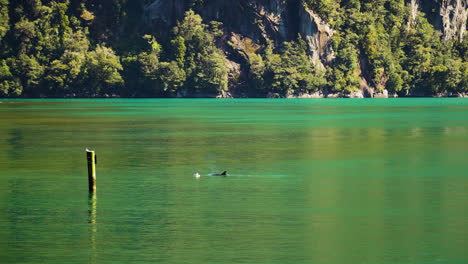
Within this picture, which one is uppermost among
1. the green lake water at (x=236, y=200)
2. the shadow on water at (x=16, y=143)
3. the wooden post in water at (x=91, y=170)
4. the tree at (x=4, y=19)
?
the tree at (x=4, y=19)

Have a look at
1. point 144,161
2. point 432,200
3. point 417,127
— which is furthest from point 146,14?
point 432,200

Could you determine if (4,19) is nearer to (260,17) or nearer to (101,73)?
(101,73)

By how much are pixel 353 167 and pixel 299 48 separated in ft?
490

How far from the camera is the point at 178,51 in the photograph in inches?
7308

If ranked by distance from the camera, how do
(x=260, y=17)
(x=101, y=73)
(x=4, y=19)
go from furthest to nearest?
(x=260, y=17) → (x=4, y=19) → (x=101, y=73)

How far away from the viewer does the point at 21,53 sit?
179m

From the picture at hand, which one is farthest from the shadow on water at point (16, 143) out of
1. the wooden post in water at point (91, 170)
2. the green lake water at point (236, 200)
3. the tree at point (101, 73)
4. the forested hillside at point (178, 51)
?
the forested hillside at point (178, 51)

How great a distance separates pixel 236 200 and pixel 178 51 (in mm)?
152106

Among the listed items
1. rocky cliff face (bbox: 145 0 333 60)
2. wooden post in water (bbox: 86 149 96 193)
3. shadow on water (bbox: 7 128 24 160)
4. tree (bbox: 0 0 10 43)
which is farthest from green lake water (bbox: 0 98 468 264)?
rocky cliff face (bbox: 145 0 333 60)

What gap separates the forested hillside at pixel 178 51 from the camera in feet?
579

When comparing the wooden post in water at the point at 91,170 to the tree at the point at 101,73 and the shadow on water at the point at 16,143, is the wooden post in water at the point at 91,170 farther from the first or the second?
the tree at the point at 101,73

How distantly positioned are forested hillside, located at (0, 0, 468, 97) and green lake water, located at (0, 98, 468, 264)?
112 meters

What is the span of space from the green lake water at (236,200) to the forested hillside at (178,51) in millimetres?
111609

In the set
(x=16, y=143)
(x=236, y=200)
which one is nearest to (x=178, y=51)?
(x=16, y=143)
